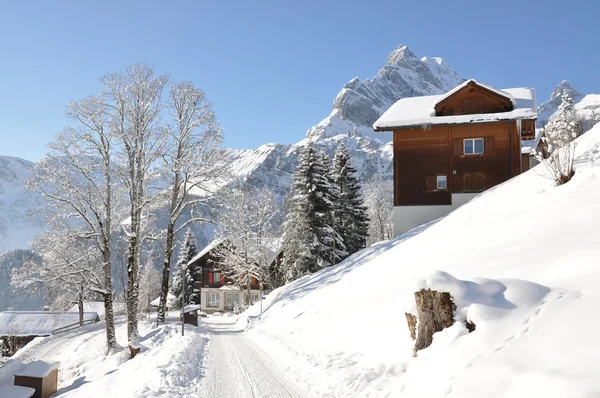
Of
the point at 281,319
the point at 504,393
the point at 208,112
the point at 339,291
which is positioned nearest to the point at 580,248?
the point at 504,393

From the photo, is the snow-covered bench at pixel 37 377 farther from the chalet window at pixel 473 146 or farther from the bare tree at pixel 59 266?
the chalet window at pixel 473 146

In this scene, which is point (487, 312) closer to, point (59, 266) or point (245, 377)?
point (245, 377)

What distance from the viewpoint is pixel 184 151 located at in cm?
2228

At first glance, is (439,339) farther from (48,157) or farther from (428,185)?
(428,185)

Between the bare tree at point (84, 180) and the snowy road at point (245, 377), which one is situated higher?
the bare tree at point (84, 180)

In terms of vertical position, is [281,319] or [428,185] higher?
[428,185]

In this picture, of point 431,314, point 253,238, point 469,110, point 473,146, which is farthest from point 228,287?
point 431,314

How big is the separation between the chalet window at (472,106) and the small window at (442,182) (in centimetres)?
485

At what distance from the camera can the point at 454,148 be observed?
1128 inches

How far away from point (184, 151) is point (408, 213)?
16.3m

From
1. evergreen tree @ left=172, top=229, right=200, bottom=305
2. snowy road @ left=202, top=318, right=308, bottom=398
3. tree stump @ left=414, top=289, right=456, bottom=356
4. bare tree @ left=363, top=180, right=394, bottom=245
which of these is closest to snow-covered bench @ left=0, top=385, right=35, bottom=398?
snowy road @ left=202, top=318, right=308, bottom=398

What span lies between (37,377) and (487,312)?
17.3m

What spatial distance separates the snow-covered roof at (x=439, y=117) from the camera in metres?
27.2

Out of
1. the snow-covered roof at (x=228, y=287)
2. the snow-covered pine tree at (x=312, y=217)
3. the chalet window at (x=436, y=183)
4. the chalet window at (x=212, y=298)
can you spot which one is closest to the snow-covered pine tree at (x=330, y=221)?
the snow-covered pine tree at (x=312, y=217)
